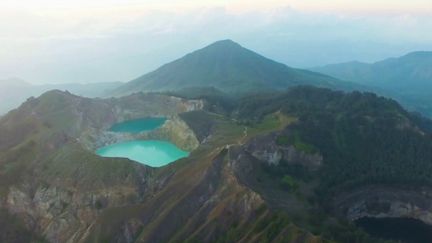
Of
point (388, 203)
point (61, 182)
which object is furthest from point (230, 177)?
point (388, 203)

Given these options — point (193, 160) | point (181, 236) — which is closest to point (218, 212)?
point (181, 236)

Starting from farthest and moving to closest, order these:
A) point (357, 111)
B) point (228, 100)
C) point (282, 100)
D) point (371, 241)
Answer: point (228, 100), point (282, 100), point (357, 111), point (371, 241)

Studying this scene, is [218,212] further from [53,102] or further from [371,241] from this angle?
[53,102]

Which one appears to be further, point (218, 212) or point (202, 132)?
point (202, 132)

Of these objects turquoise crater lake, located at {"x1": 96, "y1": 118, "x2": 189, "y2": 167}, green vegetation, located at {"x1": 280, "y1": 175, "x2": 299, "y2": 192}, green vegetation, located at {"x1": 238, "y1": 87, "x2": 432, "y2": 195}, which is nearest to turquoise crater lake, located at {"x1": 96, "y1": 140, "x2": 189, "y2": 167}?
turquoise crater lake, located at {"x1": 96, "y1": 118, "x2": 189, "y2": 167}

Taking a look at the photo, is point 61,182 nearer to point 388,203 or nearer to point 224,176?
point 224,176

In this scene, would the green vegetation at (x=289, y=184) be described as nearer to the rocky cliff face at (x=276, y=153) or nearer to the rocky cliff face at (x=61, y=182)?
the rocky cliff face at (x=276, y=153)

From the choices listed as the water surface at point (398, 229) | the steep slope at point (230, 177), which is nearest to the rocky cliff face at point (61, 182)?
the steep slope at point (230, 177)
